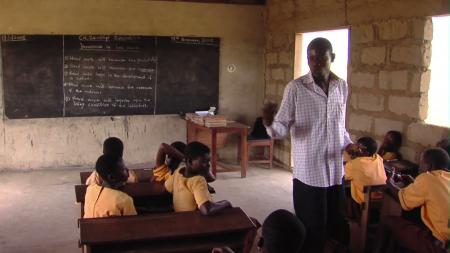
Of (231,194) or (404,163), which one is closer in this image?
(404,163)

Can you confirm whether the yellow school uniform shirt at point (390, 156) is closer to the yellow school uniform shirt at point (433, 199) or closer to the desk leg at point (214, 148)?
the yellow school uniform shirt at point (433, 199)

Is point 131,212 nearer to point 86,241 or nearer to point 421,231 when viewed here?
point 86,241

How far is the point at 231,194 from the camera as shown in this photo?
4.84m

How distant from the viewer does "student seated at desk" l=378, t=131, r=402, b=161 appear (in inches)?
154

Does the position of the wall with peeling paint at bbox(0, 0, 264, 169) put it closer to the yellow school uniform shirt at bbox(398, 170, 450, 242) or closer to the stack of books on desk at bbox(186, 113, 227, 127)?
the stack of books on desk at bbox(186, 113, 227, 127)

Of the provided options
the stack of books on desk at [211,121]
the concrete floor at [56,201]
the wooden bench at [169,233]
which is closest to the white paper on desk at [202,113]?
the stack of books on desk at [211,121]

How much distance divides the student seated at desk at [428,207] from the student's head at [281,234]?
0.96 metres

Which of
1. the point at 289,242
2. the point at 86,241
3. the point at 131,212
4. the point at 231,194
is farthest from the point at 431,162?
the point at 231,194

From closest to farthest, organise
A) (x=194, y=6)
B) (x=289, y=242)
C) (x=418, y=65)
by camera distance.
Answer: (x=289, y=242)
(x=418, y=65)
(x=194, y=6)

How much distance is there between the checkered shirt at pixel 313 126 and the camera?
7.93 ft

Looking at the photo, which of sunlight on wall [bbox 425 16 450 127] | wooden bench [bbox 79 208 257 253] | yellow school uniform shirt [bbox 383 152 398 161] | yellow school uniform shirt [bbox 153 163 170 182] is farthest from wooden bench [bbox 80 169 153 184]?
sunlight on wall [bbox 425 16 450 127]

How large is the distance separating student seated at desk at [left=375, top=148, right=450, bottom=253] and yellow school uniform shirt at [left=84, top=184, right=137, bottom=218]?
1495mm

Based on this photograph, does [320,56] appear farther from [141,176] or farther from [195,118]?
[195,118]

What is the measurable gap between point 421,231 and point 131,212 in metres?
1.55
